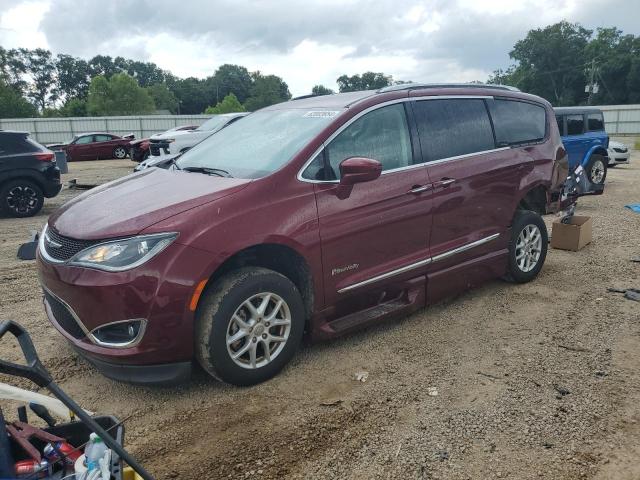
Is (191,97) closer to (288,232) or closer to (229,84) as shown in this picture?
(229,84)

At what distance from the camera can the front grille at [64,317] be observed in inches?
125

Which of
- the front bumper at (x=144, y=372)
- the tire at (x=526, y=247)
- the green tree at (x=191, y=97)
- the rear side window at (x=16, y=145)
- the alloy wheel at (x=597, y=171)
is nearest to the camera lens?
the front bumper at (x=144, y=372)

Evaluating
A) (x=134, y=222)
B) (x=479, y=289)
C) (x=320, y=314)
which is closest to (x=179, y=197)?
(x=134, y=222)

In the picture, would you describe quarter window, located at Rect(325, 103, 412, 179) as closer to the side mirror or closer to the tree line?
the side mirror

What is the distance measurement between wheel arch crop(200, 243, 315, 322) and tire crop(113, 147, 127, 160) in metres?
23.2

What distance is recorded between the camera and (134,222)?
3.07m

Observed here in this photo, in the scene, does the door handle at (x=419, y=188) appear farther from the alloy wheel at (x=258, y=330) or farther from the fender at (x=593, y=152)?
the fender at (x=593, y=152)

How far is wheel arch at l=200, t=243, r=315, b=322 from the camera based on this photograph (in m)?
3.38

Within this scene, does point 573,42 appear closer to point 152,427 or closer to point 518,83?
point 518,83

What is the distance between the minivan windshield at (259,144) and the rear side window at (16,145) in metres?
6.73

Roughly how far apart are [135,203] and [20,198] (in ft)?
25.6

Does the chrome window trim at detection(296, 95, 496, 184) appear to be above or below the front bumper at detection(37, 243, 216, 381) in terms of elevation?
above

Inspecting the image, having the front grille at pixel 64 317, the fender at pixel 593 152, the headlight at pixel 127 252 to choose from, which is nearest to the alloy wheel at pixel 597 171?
the fender at pixel 593 152

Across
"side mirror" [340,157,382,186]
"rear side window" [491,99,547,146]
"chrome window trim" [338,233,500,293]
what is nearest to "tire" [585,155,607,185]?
"rear side window" [491,99,547,146]
